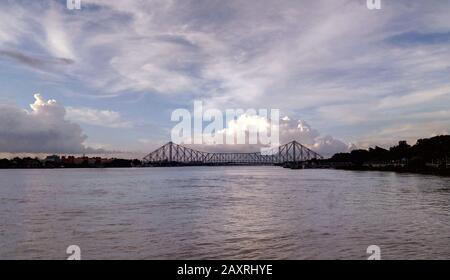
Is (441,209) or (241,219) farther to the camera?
(441,209)

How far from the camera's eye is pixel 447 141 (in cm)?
11738

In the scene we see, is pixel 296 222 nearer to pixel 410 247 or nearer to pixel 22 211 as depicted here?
pixel 410 247

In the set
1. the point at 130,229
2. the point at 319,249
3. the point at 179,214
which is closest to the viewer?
the point at 319,249

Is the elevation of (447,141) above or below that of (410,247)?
above

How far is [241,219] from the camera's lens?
2462 cm

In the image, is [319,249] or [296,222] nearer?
[319,249]

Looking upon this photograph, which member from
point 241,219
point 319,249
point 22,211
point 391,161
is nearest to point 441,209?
point 241,219
